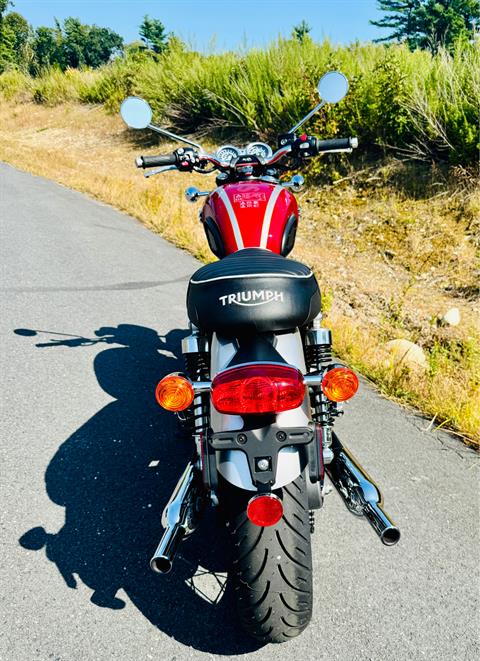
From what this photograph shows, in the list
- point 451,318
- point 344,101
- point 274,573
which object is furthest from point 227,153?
point 344,101

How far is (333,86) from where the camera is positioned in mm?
2898

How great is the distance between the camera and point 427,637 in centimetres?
177

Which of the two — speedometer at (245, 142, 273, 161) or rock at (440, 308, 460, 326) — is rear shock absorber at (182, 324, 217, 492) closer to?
speedometer at (245, 142, 273, 161)

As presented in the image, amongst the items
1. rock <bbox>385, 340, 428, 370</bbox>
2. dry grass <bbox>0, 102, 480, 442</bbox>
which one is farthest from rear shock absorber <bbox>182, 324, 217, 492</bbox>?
rock <bbox>385, 340, 428, 370</bbox>

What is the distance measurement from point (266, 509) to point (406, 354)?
274 cm

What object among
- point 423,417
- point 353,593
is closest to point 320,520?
point 353,593

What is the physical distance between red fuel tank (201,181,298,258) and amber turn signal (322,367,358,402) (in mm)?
902

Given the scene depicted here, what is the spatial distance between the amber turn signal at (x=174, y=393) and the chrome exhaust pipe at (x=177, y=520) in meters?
0.35

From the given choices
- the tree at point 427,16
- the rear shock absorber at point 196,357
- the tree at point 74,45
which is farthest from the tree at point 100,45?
the rear shock absorber at point 196,357

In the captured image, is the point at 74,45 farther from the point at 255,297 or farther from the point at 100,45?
the point at 255,297

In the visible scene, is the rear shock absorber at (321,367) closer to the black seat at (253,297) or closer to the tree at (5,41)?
the black seat at (253,297)

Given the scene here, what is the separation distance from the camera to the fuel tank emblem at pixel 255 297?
1645 mm

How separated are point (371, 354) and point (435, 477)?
1.40 m

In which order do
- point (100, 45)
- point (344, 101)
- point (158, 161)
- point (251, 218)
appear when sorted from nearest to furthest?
1. point (251, 218)
2. point (158, 161)
3. point (344, 101)
4. point (100, 45)
